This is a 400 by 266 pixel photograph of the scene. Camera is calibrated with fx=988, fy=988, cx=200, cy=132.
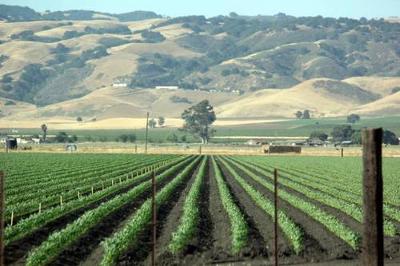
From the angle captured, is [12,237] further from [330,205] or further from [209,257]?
[330,205]

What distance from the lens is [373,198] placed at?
12484mm

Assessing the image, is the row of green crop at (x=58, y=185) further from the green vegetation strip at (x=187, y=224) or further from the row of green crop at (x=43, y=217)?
the green vegetation strip at (x=187, y=224)

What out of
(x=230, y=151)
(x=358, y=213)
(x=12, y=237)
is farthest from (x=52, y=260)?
(x=230, y=151)

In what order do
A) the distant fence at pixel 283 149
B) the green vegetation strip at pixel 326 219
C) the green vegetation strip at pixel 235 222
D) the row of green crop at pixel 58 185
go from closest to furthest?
→ 1. the green vegetation strip at pixel 235 222
2. the green vegetation strip at pixel 326 219
3. the row of green crop at pixel 58 185
4. the distant fence at pixel 283 149

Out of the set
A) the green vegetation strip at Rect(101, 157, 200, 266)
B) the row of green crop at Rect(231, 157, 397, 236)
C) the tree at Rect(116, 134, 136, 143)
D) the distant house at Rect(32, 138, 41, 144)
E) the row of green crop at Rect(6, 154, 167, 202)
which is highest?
the tree at Rect(116, 134, 136, 143)

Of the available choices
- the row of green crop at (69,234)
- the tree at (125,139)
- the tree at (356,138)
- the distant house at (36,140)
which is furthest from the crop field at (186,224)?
the tree at (125,139)

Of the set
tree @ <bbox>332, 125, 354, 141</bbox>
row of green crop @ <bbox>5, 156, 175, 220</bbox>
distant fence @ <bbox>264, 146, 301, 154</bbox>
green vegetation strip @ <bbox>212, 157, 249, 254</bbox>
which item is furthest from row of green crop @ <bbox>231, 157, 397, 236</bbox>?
tree @ <bbox>332, 125, 354, 141</bbox>

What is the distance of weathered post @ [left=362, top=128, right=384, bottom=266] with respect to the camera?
1230 centimetres

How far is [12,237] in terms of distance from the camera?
2552cm

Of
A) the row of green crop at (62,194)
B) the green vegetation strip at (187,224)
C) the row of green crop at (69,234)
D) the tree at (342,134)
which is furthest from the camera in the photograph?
the tree at (342,134)

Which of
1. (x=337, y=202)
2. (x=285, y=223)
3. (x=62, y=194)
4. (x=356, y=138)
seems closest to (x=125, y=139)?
(x=356, y=138)

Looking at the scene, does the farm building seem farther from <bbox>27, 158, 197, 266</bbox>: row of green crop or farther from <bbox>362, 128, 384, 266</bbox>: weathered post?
<bbox>362, 128, 384, 266</bbox>: weathered post

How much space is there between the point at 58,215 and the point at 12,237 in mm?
5593

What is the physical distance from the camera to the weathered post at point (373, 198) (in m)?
12.3
